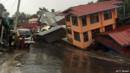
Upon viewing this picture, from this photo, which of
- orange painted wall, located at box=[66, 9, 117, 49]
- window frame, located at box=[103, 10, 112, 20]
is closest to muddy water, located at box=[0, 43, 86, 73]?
orange painted wall, located at box=[66, 9, 117, 49]

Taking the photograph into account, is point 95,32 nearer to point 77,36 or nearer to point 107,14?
point 77,36

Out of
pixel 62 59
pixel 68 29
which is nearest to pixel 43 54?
pixel 62 59

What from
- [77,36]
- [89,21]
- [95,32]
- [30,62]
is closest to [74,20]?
[77,36]

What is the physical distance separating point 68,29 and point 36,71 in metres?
22.6

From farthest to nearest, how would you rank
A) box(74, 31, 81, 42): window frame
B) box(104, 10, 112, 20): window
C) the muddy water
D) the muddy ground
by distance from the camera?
box(104, 10, 112, 20): window → box(74, 31, 81, 42): window frame → the muddy water → the muddy ground

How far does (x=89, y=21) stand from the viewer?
50.1m

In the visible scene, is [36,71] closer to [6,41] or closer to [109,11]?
[6,41]

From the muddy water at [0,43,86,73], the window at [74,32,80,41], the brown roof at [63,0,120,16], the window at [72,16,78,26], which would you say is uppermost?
the brown roof at [63,0,120,16]

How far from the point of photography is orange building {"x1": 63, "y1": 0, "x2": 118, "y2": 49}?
49.3 metres

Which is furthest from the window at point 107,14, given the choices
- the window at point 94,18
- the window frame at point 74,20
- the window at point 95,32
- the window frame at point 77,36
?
the window frame at point 77,36

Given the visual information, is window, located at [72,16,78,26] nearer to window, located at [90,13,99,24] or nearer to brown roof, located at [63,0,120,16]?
brown roof, located at [63,0,120,16]

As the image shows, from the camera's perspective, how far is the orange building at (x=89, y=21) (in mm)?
49344

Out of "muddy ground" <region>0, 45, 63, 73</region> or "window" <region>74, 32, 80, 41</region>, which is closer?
"muddy ground" <region>0, 45, 63, 73</region>

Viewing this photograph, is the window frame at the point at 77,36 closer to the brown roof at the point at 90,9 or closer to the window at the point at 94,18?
the window at the point at 94,18
